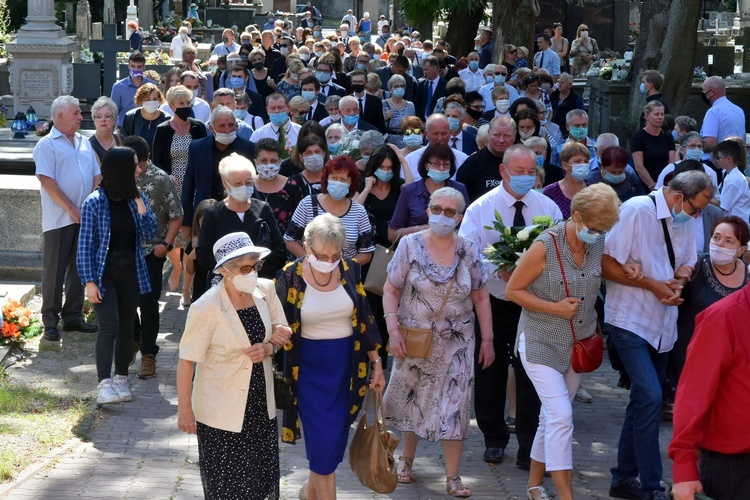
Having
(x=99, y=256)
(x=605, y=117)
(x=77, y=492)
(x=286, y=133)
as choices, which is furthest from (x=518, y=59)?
(x=77, y=492)

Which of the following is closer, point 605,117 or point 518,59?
point 605,117

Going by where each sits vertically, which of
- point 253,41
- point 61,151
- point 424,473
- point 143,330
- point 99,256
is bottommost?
point 424,473

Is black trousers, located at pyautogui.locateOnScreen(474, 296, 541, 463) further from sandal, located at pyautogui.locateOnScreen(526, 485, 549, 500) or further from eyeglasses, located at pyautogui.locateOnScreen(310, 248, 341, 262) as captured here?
eyeglasses, located at pyautogui.locateOnScreen(310, 248, 341, 262)

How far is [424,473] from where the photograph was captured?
298 inches

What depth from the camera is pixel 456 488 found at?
7.07 meters

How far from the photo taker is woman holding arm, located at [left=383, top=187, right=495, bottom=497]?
704 centimetres

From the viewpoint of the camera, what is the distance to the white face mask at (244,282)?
600 centimetres

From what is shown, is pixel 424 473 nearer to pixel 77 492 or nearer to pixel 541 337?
pixel 541 337

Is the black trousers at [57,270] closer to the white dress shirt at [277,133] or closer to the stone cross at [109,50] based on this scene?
the white dress shirt at [277,133]

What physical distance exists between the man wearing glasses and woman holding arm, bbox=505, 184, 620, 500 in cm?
15

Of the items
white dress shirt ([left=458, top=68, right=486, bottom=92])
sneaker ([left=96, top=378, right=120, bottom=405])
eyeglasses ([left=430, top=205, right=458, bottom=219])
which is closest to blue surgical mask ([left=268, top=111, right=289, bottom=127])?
sneaker ([left=96, top=378, right=120, bottom=405])

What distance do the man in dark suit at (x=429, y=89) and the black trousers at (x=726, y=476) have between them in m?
13.9

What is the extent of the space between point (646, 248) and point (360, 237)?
91.4 inches

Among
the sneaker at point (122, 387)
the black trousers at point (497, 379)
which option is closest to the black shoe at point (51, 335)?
the sneaker at point (122, 387)
